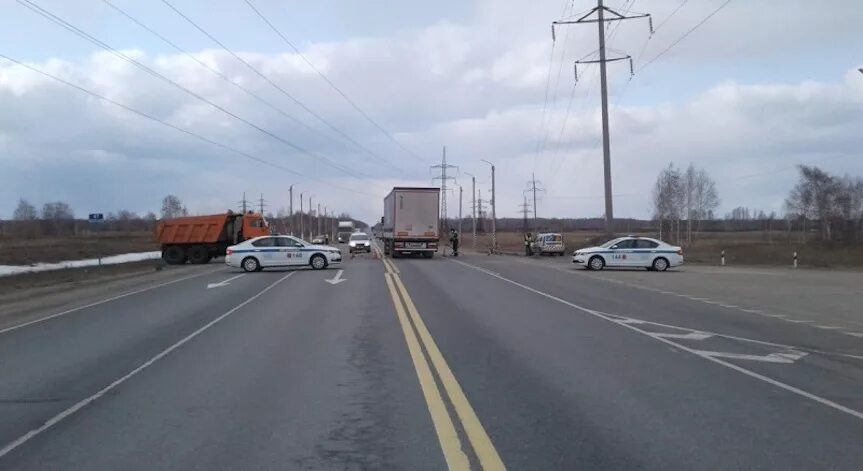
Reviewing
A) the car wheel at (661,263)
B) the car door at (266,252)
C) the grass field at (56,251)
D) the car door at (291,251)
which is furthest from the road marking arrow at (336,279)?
the grass field at (56,251)

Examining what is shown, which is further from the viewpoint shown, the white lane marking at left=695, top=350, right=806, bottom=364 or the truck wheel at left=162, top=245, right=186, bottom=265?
the truck wheel at left=162, top=245, right=186, bottom=265

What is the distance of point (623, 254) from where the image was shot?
3488 cm

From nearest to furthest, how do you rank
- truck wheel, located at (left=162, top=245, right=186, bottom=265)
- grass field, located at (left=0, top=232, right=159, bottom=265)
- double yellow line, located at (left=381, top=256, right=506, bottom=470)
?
double yellow line, located at (left=381, top=256, right=506, bottom=470)
truck wheel, located at (left=162, top=245, right=186, bottom=265)
grass field, located at (left=0, top=232, right=159, bottom=265)

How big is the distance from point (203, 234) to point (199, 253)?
120 cm

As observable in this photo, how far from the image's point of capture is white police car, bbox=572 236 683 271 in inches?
1355

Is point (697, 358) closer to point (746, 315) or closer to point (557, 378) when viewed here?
point (557, 378)

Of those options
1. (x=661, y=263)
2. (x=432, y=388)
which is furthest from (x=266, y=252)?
(x=432, y=388)

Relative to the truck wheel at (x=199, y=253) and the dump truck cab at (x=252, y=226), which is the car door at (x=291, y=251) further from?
the truck wheel at (x=199, y=253)

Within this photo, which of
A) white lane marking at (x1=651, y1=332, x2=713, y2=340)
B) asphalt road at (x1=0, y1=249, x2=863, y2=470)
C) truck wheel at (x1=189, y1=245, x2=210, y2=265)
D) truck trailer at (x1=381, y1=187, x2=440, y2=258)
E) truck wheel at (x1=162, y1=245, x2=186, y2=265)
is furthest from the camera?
truck wheel at (x1=162, y1=245, x2=186, y2=265)

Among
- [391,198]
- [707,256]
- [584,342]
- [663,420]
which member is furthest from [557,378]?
[707,256]

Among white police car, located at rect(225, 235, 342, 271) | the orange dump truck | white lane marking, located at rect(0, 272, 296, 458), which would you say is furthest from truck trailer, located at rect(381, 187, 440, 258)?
white lane marking, located at rect(0, 272, 296, 458)

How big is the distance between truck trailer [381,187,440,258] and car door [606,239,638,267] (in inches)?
455

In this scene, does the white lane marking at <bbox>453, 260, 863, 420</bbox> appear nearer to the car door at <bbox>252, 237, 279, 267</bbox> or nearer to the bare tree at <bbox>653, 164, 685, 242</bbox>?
the car door at <bbox>252, 237, 279, 267</bbox>

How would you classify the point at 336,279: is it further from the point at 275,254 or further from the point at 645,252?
the point at 645,252
